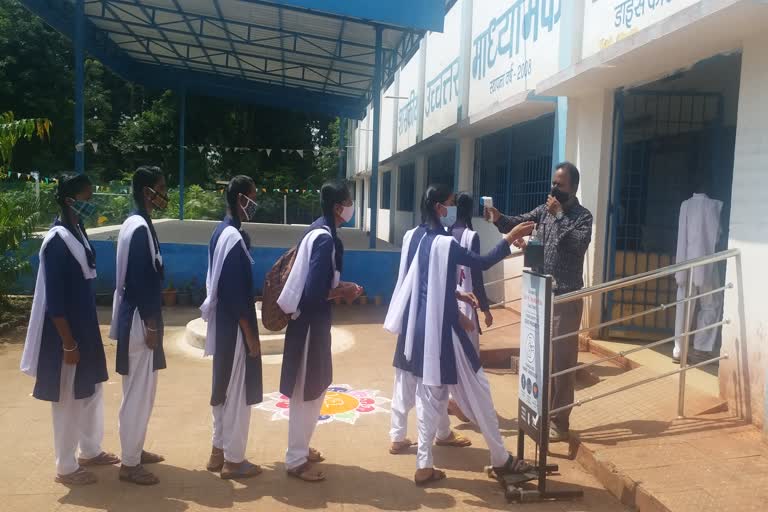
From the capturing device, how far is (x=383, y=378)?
6.31 metres

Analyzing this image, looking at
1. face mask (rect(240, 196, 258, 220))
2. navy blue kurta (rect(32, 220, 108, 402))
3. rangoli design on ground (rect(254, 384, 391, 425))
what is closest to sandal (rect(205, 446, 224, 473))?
navy blue kurta (rect(32, 220, 108, 402))

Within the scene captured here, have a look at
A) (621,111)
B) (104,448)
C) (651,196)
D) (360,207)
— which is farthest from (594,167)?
(360,207)

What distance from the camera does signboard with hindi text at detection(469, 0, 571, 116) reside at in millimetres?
7328

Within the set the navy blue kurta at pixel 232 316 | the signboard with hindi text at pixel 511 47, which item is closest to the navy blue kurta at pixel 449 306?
the navy blue kurta at pixel 232 316

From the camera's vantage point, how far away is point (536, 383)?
3.60m

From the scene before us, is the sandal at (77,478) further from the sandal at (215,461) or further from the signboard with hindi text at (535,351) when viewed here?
the signboard with hindi text at (535,351)

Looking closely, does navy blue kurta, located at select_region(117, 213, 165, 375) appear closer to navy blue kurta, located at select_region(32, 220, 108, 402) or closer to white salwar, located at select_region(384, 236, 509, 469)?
navy blue kurta, located at select_region(32, 220, 108, 402)

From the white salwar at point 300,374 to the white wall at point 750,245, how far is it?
8.70 ft

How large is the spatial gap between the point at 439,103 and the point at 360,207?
1396 cm

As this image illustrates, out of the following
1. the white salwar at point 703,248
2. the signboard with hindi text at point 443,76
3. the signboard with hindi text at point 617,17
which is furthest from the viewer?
the signboard with hindi text at point 443,76

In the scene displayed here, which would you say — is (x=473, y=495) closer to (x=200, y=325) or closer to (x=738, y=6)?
(x=738, y=6)

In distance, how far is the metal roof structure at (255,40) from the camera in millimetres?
9351

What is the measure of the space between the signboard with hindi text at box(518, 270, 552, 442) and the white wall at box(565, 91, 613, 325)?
2879 millimetres

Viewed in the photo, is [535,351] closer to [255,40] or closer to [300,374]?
[300,374]
